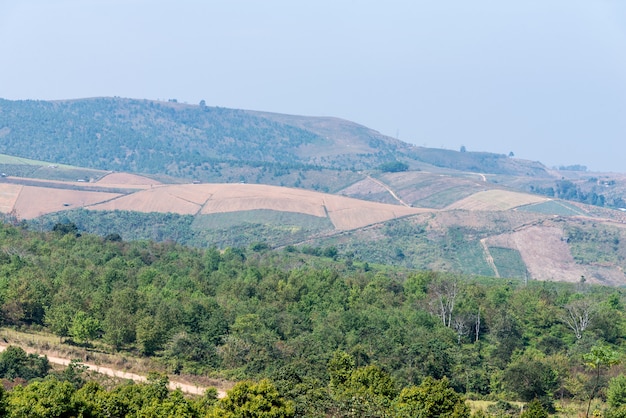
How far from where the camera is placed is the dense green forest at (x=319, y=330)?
53.8 meters

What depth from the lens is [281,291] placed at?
9125 cm

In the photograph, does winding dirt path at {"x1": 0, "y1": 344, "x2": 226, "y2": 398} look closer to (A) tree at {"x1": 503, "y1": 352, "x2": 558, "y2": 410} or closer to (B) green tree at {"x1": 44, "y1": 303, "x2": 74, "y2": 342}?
(B) green tree at {"x1": 44, "y1": 303, "x2": 74, "y2": 342}

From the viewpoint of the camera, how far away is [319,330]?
76500 millimetres

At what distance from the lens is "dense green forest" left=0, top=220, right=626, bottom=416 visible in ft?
177

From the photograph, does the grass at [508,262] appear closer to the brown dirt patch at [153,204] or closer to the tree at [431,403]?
the brown dirt patch at [153,204]

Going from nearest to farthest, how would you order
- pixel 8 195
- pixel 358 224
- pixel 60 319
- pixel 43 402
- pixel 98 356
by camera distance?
pixel 43 402, pixel 98 356, pixel 60 319, pixel 358 224, pixel 8 195

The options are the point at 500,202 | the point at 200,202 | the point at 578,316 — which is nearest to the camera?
the point at 578,316

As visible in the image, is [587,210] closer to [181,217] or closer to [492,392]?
[181,217]

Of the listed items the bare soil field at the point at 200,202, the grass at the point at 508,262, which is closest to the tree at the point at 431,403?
the grass at the point at 508,262

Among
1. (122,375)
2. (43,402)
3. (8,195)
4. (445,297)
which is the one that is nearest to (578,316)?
(445,297)

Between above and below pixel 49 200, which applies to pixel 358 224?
above

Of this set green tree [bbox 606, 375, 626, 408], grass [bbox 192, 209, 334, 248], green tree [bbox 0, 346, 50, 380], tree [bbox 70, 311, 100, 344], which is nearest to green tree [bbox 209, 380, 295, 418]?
green tree [bbox 0, 346, 50, 380]

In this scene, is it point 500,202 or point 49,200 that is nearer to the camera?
point 49,200

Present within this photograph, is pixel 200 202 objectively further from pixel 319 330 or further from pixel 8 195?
pixel 319 330
